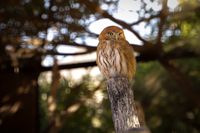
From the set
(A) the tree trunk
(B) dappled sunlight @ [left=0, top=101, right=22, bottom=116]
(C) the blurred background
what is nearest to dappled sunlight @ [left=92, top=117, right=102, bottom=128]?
(C) the blurred background

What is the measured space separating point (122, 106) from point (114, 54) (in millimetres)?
348

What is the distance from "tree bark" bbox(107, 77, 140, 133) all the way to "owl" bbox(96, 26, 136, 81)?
0.34ft

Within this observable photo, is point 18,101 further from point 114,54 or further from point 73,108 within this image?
point 114,54

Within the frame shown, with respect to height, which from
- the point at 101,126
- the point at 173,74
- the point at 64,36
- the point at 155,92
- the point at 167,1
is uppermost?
the point at 167,1

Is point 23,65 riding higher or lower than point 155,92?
higher

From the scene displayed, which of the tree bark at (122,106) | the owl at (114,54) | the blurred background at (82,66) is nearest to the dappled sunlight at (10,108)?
the blurred background at (82,66)

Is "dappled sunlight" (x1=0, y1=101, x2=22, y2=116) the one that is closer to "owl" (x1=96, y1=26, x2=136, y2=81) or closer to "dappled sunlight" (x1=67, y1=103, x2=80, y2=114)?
"dappled sunlight" (x1=67, y1=103, x2=80, y2=114)

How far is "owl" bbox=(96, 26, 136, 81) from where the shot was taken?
2.57m

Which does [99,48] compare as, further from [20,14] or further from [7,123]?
Answer: [7,123]

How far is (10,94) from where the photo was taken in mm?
6543

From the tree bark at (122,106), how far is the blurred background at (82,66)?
0.44 m

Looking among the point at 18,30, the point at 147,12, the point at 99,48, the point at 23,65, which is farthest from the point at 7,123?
the point at 99,48

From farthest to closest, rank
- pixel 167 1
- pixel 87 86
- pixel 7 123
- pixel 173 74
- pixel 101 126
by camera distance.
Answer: pixel 101 126 < pixel 87 86 < pixel 7 123 < pixel 173 74 < pixel 167 1

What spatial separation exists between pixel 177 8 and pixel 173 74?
1569 mm
